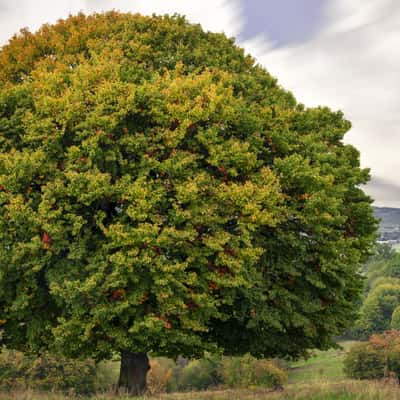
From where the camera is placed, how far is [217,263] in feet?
52.1

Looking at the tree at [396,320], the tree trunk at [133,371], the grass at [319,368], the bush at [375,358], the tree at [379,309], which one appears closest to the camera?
the tree trunk at [133,371]

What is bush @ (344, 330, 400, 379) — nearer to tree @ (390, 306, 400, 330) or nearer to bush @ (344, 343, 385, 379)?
bush @ (344, 343, 385, 379)

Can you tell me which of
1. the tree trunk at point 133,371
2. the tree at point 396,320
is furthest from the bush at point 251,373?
the tree trunk at point 133,371

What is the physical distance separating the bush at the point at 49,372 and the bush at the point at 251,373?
22.6 m

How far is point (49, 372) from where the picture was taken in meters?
54.0

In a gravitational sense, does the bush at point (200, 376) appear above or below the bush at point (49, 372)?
below

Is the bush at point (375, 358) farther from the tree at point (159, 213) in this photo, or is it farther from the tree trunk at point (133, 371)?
the tree at point (159, 213)

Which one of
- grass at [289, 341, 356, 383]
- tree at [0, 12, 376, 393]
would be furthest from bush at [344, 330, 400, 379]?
tree at [0, 12, 376, 393]

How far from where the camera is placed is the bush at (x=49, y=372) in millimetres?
52719

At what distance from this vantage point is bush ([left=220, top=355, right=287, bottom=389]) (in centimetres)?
6969

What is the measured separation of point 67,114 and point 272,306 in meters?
9.69

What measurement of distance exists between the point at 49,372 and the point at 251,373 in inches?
1141

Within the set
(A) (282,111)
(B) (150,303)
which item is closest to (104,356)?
(B) (150,303)

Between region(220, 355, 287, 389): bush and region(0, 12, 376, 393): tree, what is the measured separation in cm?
5283
